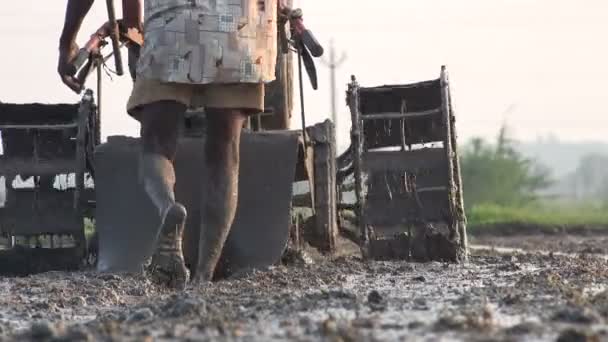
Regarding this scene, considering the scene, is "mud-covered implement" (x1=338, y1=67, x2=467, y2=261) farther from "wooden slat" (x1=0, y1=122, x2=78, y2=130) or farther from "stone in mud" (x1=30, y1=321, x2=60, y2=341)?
"stone in mud" (x1=30, y1=321, x2=60, y2=341)

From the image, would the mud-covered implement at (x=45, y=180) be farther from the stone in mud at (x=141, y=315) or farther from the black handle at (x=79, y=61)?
the stone in mud at (x=141, y=315)

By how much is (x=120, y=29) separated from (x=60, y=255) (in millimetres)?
1411

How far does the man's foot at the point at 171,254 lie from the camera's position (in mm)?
5820

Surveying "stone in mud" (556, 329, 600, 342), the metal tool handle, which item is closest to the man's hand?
the metal tool handle

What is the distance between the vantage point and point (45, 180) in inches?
305

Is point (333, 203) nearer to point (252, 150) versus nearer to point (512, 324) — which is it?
point (252, 150)

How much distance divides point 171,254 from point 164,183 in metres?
0.35

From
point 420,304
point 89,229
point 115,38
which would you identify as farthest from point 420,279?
point 89,229

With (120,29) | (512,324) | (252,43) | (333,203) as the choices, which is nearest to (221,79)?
(252,43)

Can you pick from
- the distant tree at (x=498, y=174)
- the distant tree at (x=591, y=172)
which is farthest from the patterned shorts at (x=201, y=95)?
the distant tree at (x=591, y=172)

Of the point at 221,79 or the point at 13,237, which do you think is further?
the point at 13,237

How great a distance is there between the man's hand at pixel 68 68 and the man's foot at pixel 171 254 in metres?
1.24

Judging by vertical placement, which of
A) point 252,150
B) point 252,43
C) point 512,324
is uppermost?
point 252,43

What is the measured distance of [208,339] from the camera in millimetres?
4164
